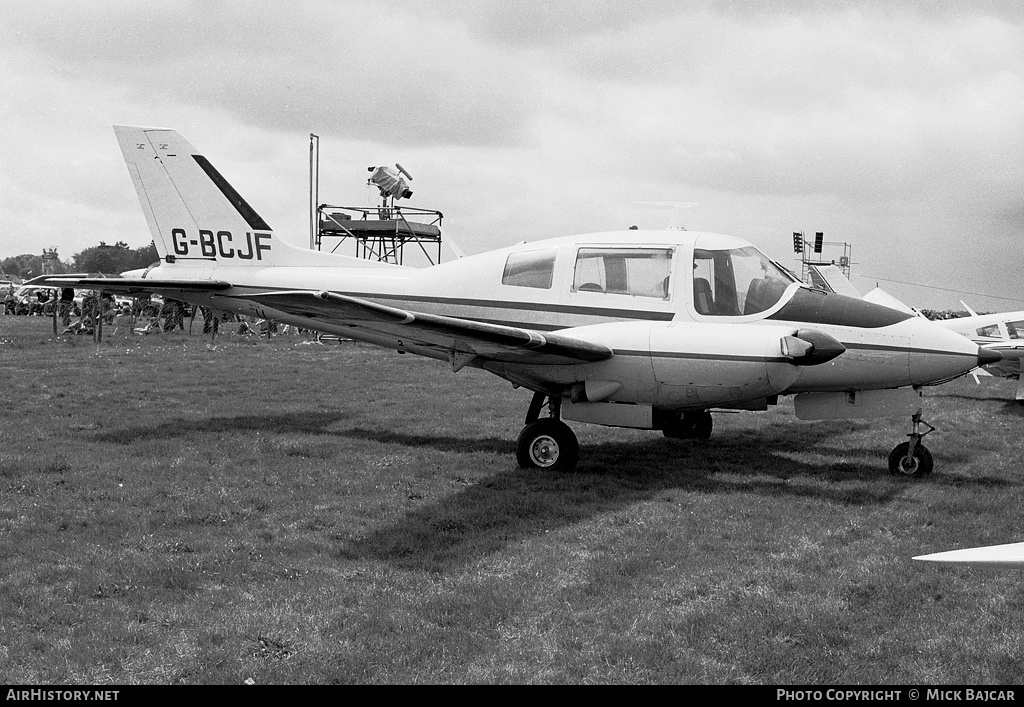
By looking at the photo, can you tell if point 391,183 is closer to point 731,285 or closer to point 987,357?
point 731,285

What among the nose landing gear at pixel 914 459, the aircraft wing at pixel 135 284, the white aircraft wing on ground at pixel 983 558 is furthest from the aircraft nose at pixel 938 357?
the aircraft wing at pixel 135 284

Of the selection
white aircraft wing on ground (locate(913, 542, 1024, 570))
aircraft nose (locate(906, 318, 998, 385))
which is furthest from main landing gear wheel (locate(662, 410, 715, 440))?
white aircraft wing on ground (locate(913, 542, 1024, 570))

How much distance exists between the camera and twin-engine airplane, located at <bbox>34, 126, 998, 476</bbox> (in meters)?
8.28

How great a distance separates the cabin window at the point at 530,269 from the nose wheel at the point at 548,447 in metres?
1.69

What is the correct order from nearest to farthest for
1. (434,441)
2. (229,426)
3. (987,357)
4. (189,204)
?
1. (987,357)
2. (434,441)
3. (229,426)
4. (189,204)

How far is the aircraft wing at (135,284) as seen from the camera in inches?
427

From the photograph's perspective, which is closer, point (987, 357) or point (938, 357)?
point (938, 357)

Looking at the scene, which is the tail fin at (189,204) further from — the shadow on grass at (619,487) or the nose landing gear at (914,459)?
the nose landing gear at (914,459)

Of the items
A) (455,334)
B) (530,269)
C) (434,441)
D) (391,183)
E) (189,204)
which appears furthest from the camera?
(391,183)

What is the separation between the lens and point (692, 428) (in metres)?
11.6

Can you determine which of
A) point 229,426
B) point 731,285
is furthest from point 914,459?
point 229,426

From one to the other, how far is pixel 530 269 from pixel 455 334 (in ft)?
6.99

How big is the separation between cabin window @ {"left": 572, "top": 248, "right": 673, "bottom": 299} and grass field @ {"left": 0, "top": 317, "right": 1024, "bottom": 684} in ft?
6.73
